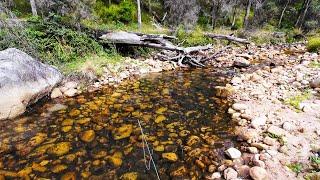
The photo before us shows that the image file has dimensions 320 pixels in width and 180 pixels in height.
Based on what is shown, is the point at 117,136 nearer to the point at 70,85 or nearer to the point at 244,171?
the point at 244,171

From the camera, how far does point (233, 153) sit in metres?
4.42

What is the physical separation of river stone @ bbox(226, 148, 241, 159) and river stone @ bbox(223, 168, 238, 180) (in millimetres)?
417

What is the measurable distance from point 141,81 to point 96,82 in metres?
1.41

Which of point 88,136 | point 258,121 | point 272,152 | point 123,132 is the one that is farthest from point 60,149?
point 258,121

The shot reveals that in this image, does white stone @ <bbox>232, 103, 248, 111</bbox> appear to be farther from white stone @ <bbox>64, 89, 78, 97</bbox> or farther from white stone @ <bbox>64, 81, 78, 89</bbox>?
white stone @ <bbox>64, 81, 78, 89</bbox>

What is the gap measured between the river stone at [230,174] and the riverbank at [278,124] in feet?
0.05

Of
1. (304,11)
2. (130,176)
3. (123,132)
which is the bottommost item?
(304,11)

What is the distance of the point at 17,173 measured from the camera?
4.12m

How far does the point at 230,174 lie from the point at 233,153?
0.60 m

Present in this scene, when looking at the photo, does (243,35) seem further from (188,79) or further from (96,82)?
(96,82)

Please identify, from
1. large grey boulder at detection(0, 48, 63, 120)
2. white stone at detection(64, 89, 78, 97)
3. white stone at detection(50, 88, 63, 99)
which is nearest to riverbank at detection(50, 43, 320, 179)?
white stone at detection(64, 89, 78, 97)

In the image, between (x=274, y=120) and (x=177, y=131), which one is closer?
(x=274, y=120)

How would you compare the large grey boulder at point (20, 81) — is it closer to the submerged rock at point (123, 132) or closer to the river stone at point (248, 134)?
the submerged rock at point (123, 132)

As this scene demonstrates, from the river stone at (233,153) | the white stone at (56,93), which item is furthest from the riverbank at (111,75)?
the river stone at (233,153)
